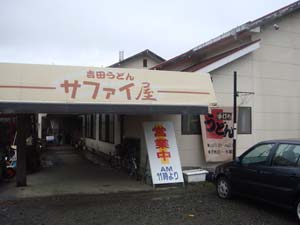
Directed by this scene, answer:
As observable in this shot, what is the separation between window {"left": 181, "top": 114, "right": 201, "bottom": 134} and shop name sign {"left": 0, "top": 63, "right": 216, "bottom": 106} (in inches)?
54.3

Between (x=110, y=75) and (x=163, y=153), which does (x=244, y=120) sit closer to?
(x=163, y=153)

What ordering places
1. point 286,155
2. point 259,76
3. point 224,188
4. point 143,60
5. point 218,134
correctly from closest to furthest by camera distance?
point 286,155 → point 224,188 → point 218,134 → point 259,76 → point 143,60

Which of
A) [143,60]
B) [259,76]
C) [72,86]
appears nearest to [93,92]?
[72,86]

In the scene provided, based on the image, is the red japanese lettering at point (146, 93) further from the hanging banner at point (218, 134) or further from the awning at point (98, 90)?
the hanging banner at point (218, 134)

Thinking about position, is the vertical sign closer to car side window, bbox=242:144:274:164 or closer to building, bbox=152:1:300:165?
building, bbox=152:1:300:165

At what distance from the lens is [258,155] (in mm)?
7258

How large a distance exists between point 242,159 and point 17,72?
559 centimetres

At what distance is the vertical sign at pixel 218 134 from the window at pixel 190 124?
199mm

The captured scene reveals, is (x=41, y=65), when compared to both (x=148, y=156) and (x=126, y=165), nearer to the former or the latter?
(x=148, y=156)

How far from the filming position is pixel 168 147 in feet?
31.8

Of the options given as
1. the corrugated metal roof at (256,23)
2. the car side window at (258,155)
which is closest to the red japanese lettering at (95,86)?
the car side window at (258,155)

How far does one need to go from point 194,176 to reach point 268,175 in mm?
3379

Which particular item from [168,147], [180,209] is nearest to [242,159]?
[180,209]

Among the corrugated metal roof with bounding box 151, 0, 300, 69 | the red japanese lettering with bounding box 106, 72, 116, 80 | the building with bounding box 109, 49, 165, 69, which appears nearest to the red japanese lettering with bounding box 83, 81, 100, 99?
the red japanese lettering with bounding box 106, 72, 116, 80
